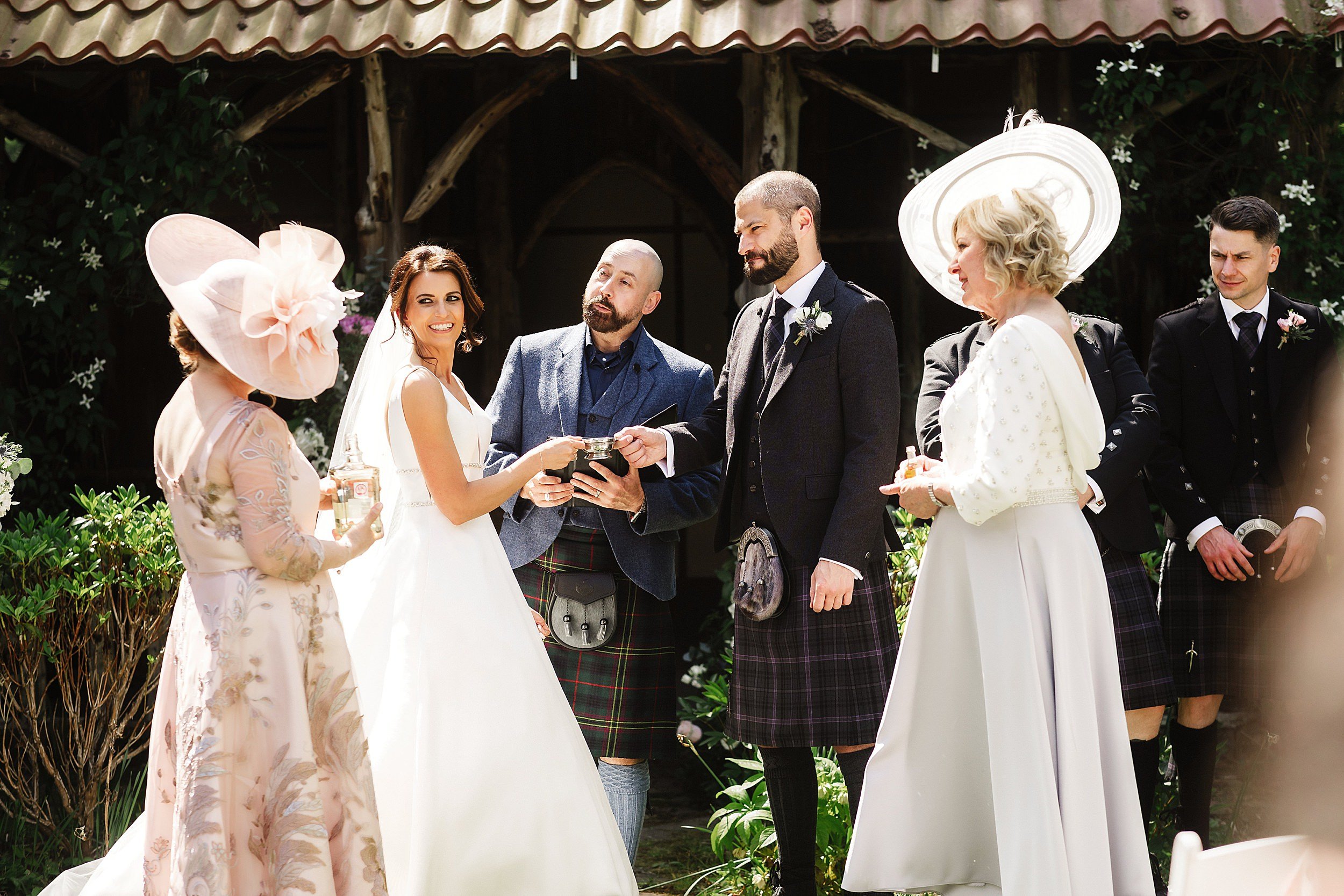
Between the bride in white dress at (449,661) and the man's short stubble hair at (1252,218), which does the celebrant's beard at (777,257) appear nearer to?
the bride in white dress at (449,661)

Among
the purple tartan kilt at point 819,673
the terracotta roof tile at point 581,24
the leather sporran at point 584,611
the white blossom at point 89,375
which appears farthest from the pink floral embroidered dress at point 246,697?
the white blossom at point 89,375

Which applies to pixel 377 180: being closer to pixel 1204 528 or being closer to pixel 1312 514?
pixel 1204 528

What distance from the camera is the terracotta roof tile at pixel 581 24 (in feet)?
16.1

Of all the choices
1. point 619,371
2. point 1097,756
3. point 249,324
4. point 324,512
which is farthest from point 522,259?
point 1097,756

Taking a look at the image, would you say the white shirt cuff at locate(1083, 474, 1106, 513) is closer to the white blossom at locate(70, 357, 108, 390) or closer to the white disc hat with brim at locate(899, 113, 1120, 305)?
the white disc hat with brim at locate(899, 113, 1120, 305)

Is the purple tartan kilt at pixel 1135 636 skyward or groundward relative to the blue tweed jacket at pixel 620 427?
groundward

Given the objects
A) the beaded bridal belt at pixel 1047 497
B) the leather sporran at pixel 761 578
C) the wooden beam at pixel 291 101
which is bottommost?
the leather sporran at pixel 761 578

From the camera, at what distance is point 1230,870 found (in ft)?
5.81

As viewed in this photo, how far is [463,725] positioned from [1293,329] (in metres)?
2.92

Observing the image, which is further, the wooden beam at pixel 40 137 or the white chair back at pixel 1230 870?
the wooden beam at pixel 40 137

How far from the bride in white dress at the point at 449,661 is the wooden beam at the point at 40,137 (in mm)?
3117

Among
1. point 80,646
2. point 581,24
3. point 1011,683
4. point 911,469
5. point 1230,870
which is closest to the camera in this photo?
point 1230,870

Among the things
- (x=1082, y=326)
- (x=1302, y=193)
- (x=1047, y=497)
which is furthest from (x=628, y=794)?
(x=1302, y=193)

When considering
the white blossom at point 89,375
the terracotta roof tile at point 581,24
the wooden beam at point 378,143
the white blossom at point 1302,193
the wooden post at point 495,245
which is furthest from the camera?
the wooden post at point 495,245
